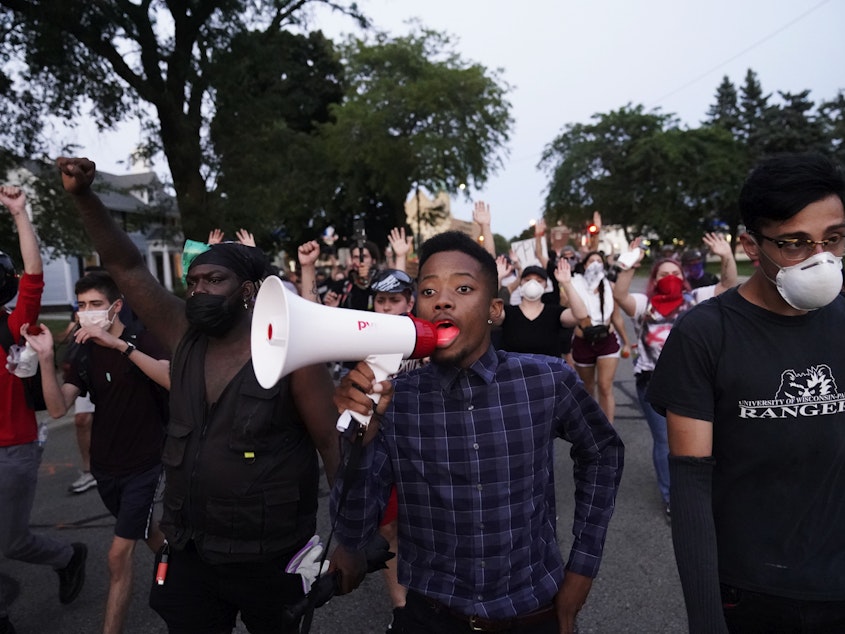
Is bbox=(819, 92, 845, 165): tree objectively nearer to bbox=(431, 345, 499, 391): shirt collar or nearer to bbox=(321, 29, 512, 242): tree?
bbox=(321, 29, 512, 242): tree

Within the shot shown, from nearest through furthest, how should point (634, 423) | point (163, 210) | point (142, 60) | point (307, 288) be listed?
point (307, 288)
point (634, 423)
point (142, 60)
point (163, 210)

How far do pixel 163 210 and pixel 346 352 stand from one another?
15.7 metres

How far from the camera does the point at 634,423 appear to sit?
7.05m


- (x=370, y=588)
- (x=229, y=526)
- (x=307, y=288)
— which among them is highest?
(x=307, y=288)

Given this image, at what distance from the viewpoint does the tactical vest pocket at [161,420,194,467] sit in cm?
220

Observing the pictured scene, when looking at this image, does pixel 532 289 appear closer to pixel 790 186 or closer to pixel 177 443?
pixel 177 443

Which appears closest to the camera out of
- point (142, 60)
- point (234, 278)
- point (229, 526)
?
point (229, 526)

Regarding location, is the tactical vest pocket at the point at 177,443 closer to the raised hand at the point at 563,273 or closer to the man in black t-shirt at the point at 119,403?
the man in black t-shirt at the point at 119,403

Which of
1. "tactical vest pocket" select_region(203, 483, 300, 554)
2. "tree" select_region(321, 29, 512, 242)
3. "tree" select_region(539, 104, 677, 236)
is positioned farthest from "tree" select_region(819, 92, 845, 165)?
"tactical vest pocket" select_region(203, 483, 300, 554)

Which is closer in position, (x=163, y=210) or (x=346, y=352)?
(x=346, y=352)

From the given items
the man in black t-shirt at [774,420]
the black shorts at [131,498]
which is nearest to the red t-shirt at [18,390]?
the black shorts at [131,498]

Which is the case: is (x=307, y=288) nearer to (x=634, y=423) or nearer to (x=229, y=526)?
(x=229, y=526)

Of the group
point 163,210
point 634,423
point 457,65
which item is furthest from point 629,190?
point 634,423

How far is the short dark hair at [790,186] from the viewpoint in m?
1.59
